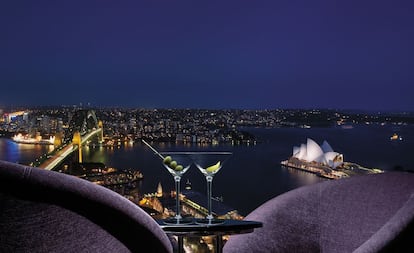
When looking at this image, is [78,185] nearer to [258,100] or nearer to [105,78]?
[258,100]

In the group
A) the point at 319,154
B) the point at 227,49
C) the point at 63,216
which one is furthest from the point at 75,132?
the point at 63,216

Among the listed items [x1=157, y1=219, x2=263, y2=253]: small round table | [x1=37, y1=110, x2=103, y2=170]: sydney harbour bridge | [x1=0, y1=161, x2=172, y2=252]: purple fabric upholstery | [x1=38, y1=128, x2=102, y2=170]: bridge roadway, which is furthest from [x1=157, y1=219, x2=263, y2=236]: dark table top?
[x1=37, y1=110, x2=103, y2=170]: sydney harbour bridge

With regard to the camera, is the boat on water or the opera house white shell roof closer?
the boat on water

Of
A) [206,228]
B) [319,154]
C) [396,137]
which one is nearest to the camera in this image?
[206,228]

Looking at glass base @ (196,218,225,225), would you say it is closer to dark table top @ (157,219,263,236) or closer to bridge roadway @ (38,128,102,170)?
dark table top @ (157,219,263,236)

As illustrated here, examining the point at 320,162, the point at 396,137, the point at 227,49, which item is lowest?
the point at 320,162

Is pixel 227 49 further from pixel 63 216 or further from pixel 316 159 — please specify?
pixel 63 216
